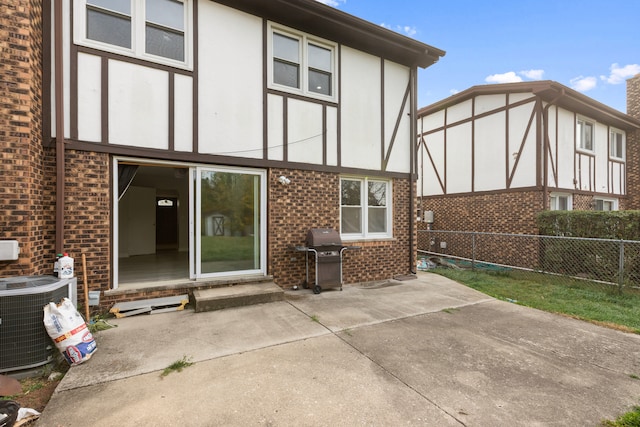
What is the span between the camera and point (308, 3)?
5.64 metres

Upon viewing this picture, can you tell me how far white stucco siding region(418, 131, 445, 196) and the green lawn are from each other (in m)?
5.34

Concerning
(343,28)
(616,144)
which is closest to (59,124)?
(343,28)

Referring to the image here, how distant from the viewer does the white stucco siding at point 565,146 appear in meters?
10.0

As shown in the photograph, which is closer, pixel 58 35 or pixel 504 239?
pixel 58 35

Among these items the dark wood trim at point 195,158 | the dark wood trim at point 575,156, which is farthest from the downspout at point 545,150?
the dark wood trim at point 195,158

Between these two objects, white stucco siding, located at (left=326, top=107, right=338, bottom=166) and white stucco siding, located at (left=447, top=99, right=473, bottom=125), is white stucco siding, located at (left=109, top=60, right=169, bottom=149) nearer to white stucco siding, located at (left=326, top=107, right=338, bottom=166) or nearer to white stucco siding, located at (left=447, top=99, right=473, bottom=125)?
white stucco siding, located at (left=326, top=107, right=338, bottom=166)

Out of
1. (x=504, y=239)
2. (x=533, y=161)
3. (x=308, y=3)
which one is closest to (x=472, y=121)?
(x=533, y=161)

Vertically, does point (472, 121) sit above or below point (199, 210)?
above

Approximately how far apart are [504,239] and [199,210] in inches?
385

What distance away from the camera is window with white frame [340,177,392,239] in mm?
6922

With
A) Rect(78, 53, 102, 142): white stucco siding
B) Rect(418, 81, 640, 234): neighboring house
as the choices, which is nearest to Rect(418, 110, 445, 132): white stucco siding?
Rect(418, 81, 640, 234): neighboring house

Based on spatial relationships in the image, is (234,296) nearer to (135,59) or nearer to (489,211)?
(135,59)

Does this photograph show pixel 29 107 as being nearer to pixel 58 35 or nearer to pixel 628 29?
pixel 58 35

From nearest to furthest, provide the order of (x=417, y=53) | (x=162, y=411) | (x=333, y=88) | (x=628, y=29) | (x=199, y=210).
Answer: (x=162, y=411) → (x=199, y=210) → (x=333, y=88) → (x=417, y=53) → (x=628, y=29)
